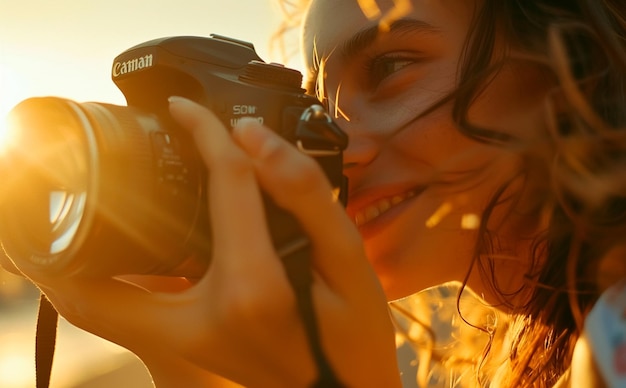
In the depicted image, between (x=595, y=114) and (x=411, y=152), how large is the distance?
0.22 meters

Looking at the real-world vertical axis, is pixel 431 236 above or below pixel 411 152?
below

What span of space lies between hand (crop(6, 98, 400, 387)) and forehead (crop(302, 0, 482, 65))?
35 cm

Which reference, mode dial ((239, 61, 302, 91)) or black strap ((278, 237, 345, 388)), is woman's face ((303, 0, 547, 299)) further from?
black strap ((278, 237, 345, 388))

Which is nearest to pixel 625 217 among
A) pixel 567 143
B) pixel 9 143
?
pixel 567 143

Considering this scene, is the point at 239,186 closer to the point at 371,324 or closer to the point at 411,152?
the point at 371,324

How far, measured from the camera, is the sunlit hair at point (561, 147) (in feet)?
2.87

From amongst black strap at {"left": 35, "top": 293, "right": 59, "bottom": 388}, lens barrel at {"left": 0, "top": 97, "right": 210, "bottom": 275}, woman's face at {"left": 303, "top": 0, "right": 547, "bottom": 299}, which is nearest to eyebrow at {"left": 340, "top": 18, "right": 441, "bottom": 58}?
woman's face at {"left": 303, "top": 0, "right": 547, "bottom": 299}

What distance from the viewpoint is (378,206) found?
0.99 metres

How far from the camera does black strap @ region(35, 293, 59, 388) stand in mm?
988

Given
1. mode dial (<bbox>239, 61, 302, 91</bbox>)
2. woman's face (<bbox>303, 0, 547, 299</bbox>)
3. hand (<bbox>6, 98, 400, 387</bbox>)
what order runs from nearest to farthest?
hand (<bbox>6, 98, 400, 387</bbox>), mode dial (<bbox>239, 61, 302, 91</bbox>), woman's face (<bbox>303, 0, 547, 299</bbox>)

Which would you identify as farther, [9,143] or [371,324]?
[9,143]

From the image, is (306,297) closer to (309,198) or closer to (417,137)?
(309,198)

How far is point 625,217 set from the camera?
0.87m

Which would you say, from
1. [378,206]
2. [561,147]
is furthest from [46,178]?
[561,147]
